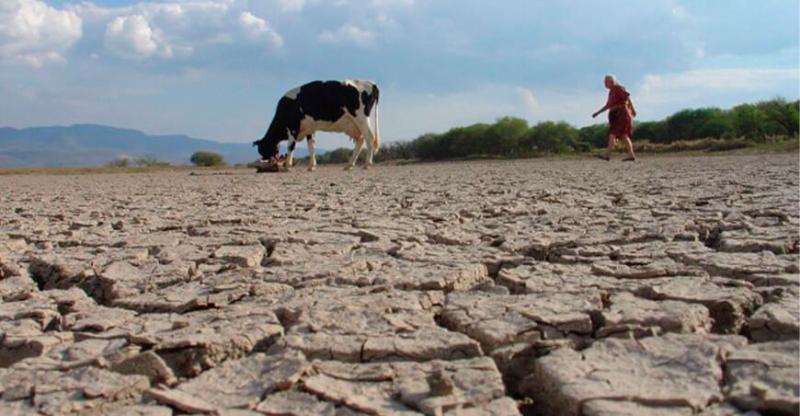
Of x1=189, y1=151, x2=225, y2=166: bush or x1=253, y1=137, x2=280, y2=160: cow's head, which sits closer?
x1=253, y1=137, x2=280, y2=160: cow's head

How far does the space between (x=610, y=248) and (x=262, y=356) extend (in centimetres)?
166

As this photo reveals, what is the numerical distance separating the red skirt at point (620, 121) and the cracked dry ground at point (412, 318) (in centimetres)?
823

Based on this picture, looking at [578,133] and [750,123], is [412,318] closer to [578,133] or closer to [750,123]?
[750,123]

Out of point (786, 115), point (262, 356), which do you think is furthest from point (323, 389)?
point (786, 115)

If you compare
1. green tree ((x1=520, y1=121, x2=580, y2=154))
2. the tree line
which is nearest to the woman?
the tree line

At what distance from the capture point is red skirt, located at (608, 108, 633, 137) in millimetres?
11758

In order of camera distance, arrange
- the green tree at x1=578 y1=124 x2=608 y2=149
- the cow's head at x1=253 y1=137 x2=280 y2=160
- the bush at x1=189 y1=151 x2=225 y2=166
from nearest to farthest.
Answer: the cow's head at x1=253 y1=137 x2=280 y2=160
the green tree at x1=578 y1=124 x2=608 y2=149
the bush at x1=189 y1=151 x2=225 y2=166

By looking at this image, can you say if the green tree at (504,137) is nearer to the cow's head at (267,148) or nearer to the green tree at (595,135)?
the green tree at (595,135)

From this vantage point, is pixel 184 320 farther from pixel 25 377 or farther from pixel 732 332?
pixel 732 332

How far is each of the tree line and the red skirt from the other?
34.0ft

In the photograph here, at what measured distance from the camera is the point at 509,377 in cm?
159

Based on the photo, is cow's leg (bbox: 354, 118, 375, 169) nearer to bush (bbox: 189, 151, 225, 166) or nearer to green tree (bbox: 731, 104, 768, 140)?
green tree (bbox: 731, 104, 768, 140)

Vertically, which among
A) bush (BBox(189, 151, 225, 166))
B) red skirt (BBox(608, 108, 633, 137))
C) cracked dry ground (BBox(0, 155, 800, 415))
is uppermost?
red skirt (BBox(608, 108, 633, 137))

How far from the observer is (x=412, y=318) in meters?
1.96
